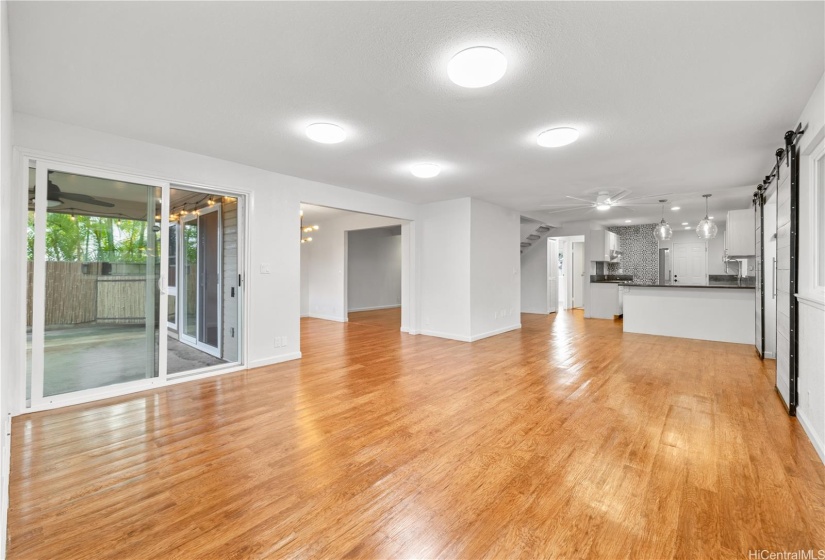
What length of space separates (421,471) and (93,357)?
349cm

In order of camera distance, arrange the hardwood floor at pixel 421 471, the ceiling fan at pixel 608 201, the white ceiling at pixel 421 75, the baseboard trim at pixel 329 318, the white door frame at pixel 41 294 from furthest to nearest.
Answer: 1. the baseboard trim at pixel 329 318
2. the ceiling fan at pixel 608 201
3. the white door frame at pixel 41 294
4. the white ceiling at pixel 421 75
5. the hardwood floor at pixel 421 471

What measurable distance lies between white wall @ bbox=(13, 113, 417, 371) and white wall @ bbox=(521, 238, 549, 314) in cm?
651

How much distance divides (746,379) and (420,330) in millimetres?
4776

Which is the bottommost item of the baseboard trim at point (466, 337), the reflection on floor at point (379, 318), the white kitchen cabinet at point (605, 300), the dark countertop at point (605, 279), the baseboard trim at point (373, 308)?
the baseboard trim at point (466, 337)

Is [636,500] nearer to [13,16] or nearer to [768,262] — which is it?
[13,16]

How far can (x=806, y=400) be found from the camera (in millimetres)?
2732

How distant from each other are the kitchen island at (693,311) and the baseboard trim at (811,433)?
13.3 ft

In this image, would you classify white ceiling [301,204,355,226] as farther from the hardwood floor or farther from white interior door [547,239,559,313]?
white interior door [547,239,559,313]

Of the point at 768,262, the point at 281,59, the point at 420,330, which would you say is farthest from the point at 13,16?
the point at 768,262

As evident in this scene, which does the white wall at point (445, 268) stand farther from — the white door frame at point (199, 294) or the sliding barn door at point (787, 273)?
the sliding barn door at point (787, 273)

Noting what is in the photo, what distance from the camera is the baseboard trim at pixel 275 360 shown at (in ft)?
15.2

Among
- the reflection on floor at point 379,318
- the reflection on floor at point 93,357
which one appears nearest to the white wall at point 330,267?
the reflection on floor at point 379,318

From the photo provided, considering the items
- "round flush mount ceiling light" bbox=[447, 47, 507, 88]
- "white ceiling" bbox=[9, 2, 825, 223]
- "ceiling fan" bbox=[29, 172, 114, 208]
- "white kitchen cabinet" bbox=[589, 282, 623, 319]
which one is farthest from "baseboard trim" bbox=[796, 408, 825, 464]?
"white kitchen cabinet" bbox=[589, 282, 623, 319]

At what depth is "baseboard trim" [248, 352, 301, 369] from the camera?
463cm
